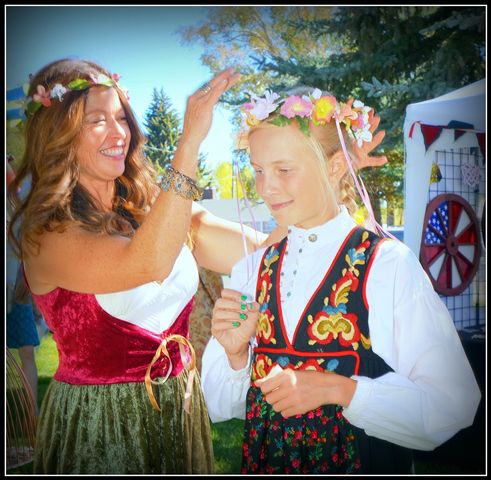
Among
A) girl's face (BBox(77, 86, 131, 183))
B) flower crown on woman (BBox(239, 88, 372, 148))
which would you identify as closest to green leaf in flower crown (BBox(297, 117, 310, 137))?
flower crown on woman (BBox(239, 88, 372, 148))

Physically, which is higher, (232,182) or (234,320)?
(232,182)

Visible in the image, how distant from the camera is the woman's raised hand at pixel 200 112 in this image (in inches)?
53.5

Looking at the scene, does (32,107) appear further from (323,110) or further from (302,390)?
(302,390)

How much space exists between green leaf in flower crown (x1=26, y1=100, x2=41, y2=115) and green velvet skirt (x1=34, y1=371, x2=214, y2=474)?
777mm

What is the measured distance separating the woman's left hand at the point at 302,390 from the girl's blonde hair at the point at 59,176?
60 centimetres

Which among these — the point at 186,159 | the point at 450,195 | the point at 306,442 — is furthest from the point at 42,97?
the point at 450,195

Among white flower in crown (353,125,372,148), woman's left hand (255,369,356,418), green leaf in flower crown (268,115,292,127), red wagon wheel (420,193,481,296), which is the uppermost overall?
green leaf in flower crown (268,115,292,127)

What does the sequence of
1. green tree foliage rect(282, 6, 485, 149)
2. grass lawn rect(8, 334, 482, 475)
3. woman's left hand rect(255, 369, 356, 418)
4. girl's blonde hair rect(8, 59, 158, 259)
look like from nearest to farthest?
woman's left hand rect(255, 369, 356, 418)
girl's blonde hair rect(8, 59, 158, 259)
grass lawn rect(8, 334, 482, 475)
green tree foliage rect(282, 6, 485, 149)

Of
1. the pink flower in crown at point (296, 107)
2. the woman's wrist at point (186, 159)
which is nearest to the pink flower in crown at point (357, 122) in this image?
the pink flower in crown at point (296, 107)

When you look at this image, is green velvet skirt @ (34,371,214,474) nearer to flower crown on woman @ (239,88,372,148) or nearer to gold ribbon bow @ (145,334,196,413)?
gold ribbon bow @ (145,334,196,413)

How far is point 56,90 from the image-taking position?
1.51 meters

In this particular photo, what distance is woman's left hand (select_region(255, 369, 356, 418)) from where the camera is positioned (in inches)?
49.8

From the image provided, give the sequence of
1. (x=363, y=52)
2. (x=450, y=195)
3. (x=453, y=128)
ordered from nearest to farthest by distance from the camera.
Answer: (x=453, y=128) < (x=450, y=195) < (x=363, y=52)

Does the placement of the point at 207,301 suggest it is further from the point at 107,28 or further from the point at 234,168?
the point at 107,28
